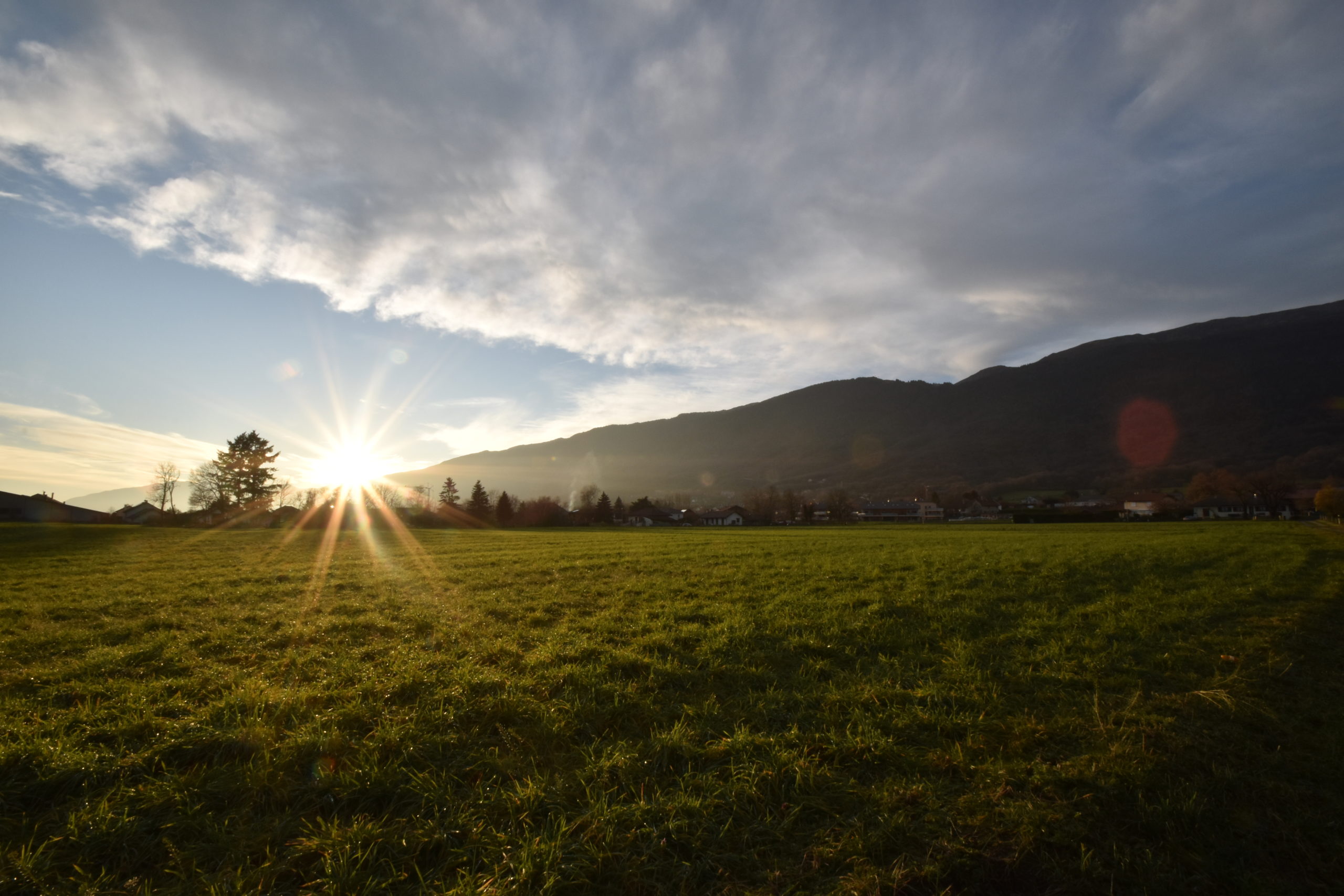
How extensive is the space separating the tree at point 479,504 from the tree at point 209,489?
1347 inches

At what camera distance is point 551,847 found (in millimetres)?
3578

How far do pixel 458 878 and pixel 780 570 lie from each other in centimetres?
1464

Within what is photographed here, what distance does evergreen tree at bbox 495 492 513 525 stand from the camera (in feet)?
317

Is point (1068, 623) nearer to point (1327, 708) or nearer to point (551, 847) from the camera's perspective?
point (1327, 708)

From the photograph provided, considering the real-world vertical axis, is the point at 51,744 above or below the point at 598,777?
above

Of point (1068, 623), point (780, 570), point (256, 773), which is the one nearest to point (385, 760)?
point (256, 773)

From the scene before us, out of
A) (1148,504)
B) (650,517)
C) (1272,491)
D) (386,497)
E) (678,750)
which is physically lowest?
(1148,504)

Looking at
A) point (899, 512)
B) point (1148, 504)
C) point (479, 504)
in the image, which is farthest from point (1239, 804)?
point (899, 512)

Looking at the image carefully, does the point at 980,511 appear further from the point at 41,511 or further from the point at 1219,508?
the point at 41,511

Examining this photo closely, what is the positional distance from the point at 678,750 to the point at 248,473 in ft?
328

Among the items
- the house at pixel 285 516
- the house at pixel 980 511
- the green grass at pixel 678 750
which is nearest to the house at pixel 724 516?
the house at pixel 980 511

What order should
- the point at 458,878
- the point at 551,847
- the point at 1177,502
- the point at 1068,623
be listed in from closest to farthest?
the point at 458,878
the point at 551,847
the point at 1068,623
the point at 1177,502

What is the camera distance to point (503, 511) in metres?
97.7

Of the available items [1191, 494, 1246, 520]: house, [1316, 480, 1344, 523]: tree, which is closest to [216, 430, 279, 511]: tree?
[1316, 480, 1344, 523]: tree
